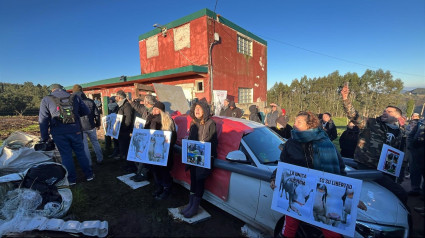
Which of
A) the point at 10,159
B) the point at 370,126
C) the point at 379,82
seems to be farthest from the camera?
the point at 379,82

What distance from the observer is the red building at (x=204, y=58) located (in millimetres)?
11086

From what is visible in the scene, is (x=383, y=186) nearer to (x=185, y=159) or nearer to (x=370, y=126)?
(x=370, y=126)

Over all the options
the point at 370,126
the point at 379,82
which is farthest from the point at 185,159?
the point at 379,82

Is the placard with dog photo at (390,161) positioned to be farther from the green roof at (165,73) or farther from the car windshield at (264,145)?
the green roof at (165,73)

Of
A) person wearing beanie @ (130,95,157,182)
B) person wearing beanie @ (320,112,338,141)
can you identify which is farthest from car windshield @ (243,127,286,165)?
person wearing beanie @ (320,112,338,141)

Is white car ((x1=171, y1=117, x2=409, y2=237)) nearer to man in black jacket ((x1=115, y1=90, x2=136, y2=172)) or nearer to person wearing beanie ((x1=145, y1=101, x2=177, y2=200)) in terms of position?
person wearing beanie ((x1=145, y1=101, x2=177, y2=200))

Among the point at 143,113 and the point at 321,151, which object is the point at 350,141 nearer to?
the point at 321,151

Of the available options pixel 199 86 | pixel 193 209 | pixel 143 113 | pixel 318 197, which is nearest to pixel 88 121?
pixel 143 113

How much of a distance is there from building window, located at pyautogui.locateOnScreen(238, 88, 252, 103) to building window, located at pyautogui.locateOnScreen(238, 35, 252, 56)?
274 centimetres

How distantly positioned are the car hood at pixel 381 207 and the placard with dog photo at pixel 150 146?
279 cm

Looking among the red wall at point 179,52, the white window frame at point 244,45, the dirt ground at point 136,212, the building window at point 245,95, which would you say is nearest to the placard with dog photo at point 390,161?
the dirt ground at point 136,212

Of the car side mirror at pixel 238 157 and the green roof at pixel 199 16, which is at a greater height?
the green roof at pixel 199 16

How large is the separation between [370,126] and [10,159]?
625cm

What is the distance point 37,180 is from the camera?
2969 mm
